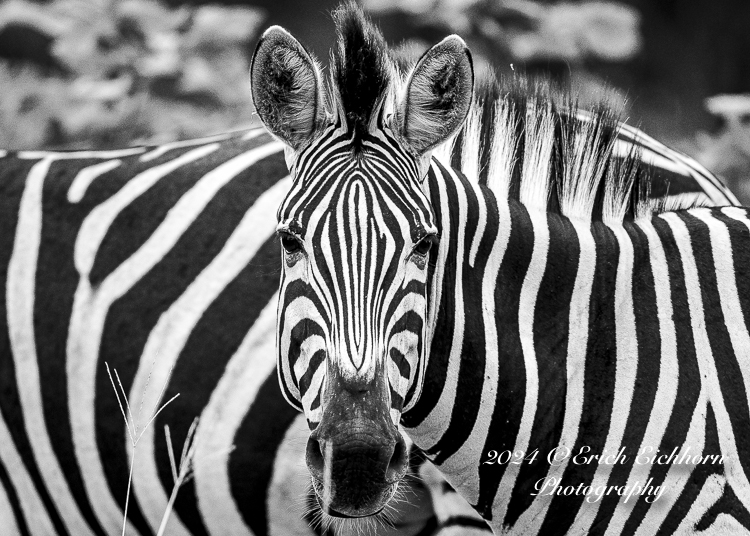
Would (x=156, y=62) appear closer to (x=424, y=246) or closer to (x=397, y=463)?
(x=424, y=246)

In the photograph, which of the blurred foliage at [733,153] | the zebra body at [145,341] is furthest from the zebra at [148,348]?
the blurred foliage at [733,153]

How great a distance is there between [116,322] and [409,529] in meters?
1.67

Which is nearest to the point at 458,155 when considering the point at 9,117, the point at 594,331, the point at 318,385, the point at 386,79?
the point at 386,79

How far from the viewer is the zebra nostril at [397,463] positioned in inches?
101

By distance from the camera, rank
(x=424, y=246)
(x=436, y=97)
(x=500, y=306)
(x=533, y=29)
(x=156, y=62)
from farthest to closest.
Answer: (x=533, y=29) < (x=156, y=62) < (x=500, y=306) < (x=436, y=97) < (x=424, y=246)

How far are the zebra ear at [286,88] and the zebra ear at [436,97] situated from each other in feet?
0.94

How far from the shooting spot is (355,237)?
2645 millimetres

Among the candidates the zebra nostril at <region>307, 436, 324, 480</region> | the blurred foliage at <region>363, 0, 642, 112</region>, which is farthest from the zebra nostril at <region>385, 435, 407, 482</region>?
the blurred foliage at <region>363, 0, 642, 112</region>

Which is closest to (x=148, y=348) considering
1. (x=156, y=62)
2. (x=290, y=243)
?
(x=290, y=243)

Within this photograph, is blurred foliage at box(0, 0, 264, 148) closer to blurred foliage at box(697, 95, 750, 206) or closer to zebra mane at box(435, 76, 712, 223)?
blurred foliage at box(697, 95, 750, 206)

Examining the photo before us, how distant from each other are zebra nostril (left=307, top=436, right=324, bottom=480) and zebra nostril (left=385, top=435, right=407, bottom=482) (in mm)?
201

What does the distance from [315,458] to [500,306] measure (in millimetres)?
878

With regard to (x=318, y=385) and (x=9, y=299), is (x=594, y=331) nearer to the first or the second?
(x=318, y=385)

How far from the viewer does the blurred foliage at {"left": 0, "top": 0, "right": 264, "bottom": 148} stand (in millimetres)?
7695
